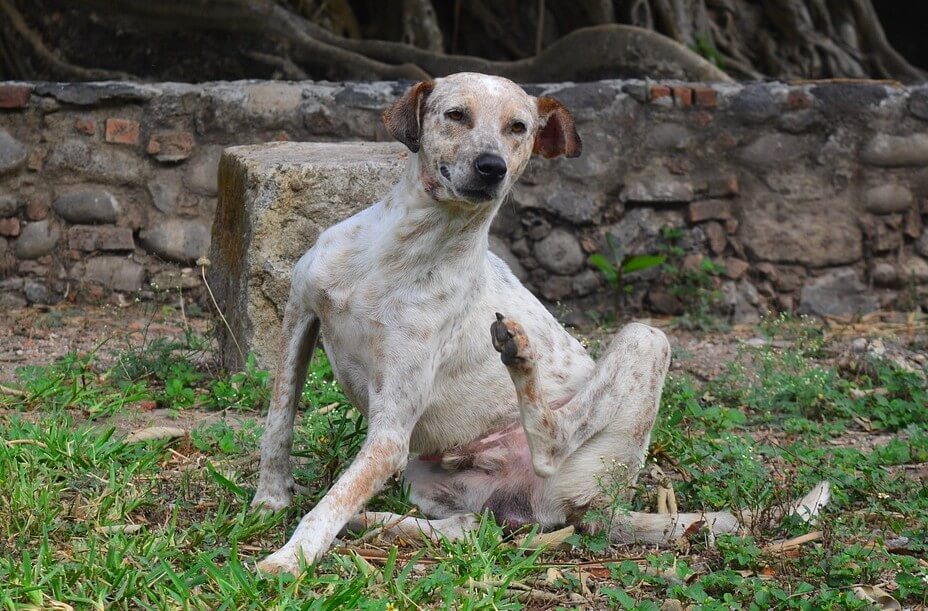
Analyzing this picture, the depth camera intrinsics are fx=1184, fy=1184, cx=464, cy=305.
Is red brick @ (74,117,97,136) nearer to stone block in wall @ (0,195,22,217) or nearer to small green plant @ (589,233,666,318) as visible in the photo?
stone block in wall @ (0,195,22,217)

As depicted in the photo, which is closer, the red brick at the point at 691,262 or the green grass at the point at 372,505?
the green grass at the point at 372,505

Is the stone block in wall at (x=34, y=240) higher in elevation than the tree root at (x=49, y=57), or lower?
lower

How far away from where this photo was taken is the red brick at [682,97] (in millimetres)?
6988

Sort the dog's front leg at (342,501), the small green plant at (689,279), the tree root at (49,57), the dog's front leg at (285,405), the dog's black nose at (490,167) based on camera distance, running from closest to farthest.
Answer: the dog's front leg at (342,501) → the dog's black nose at (490,167) → the dog's front leg at (285,405) → the small green plant at (689,279) → the tree root at (49,57)

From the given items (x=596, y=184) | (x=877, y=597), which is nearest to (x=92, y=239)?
(x=596, y=184)

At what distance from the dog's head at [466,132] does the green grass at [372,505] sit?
99 cm

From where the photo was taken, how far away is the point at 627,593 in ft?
10.6

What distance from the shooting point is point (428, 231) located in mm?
3465

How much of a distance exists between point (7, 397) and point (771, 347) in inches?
142

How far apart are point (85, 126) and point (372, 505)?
3.74 meters

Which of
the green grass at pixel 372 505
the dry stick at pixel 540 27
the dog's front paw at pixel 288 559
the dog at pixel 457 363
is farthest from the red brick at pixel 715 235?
the dog's front paw at pixel 288 559

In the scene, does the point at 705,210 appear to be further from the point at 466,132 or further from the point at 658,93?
the point at 466,132

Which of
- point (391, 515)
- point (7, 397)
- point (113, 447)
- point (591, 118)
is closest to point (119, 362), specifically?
point (7, 397)

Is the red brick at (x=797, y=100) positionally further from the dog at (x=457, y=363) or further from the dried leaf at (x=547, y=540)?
the dried leaf at (x=547, y=540)
